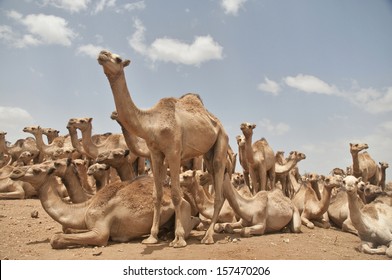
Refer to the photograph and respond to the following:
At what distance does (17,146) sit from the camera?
Answer: 19.3 m

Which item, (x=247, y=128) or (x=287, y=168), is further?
(x=287, y=168)

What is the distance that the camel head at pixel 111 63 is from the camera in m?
6.43

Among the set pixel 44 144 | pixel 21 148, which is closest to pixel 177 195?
pixel 44 144

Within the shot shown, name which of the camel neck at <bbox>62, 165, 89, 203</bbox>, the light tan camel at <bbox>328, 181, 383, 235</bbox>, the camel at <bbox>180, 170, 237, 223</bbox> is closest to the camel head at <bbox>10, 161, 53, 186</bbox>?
the camel neck at <bbox>62, 165, 89, 203</bbox>

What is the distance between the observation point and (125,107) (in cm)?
683

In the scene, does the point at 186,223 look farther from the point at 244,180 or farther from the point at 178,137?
the point at 244,180

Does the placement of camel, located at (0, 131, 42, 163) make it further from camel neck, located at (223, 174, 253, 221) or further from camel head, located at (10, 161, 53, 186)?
camel neck, located at (223, 174, 253, 221)

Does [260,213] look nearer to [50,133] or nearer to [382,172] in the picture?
[382,172]

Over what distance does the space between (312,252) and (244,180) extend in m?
8.73

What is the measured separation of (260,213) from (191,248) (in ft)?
8.84

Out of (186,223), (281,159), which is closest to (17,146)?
(281,159)

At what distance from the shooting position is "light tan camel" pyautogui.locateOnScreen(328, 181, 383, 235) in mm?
10180

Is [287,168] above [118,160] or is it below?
below

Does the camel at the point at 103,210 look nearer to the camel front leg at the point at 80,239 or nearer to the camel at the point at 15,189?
the camel front leg at the point at 80,239
